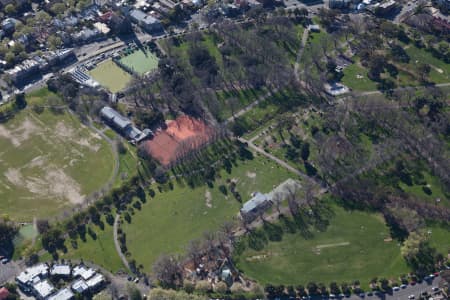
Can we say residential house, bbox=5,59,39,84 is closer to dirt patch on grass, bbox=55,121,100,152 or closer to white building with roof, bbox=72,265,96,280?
dirt patch on grass, bbox=55,121,100,152

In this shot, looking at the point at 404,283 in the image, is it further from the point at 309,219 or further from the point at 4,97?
the point at 4,97

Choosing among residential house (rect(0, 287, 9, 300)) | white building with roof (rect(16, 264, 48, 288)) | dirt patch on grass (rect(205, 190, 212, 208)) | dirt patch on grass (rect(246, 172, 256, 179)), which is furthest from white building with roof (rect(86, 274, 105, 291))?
dirt patch on grass (rect(246, 172, 256, 179))

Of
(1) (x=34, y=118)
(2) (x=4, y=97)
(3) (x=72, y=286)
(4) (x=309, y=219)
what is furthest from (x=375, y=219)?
(2) (x=4, y=97)

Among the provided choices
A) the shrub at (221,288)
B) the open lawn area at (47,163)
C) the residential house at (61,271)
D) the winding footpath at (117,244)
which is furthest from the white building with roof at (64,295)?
the shrub at (221,288)

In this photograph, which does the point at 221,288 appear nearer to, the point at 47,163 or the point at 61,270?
the point at 61,270

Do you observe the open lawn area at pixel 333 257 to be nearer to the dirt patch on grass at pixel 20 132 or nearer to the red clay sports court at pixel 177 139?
the red clay sports court at pixel 177 139

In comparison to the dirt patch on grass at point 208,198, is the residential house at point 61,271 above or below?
below
